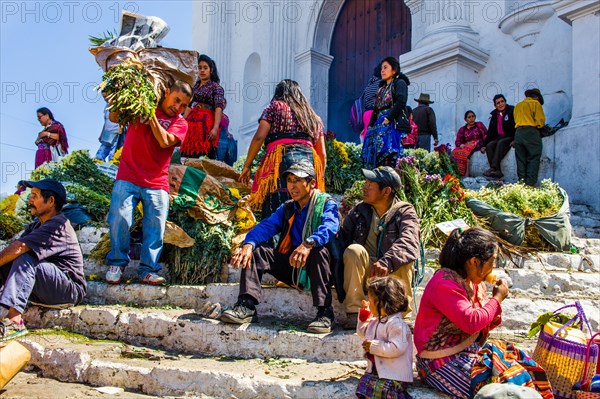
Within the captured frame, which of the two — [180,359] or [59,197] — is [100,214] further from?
[180,359]

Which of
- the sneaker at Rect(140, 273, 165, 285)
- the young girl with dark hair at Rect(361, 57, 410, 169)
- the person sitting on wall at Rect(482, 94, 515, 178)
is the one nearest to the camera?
the sneaker at Rect(140, 273, 165, 285)

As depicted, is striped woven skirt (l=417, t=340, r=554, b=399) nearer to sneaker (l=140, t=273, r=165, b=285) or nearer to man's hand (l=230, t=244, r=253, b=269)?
man's hand (l=230, t=244, r=253, b=269)

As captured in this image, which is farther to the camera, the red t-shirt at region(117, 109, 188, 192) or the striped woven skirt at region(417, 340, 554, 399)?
the red t-shirt at region(117, 109, 188, 192)

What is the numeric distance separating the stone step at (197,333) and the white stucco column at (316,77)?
1005 centimetres

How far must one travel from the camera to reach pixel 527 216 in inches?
235

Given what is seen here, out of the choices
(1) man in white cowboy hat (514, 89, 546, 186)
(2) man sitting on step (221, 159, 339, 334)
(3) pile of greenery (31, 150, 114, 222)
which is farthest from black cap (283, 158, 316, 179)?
(1) man in white cowboy hat (514, 89, 546, 186)

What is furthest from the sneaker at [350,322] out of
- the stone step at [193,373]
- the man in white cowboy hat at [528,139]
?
the man in white cowboy hat at [528,139]

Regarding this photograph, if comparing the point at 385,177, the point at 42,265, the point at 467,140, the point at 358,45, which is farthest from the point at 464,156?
the point at 42,265

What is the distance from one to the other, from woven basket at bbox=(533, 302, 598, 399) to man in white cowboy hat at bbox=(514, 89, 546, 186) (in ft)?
17.0

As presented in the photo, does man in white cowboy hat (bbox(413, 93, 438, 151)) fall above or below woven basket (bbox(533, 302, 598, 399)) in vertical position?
above

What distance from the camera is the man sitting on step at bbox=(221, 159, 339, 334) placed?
3957mm

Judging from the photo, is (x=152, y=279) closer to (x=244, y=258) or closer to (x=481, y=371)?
(x=244, y=258)

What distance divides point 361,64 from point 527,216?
7.99 meters

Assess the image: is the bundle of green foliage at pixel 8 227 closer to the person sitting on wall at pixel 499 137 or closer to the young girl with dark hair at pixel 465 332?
the young girl with dark hair at pixel 465 332
